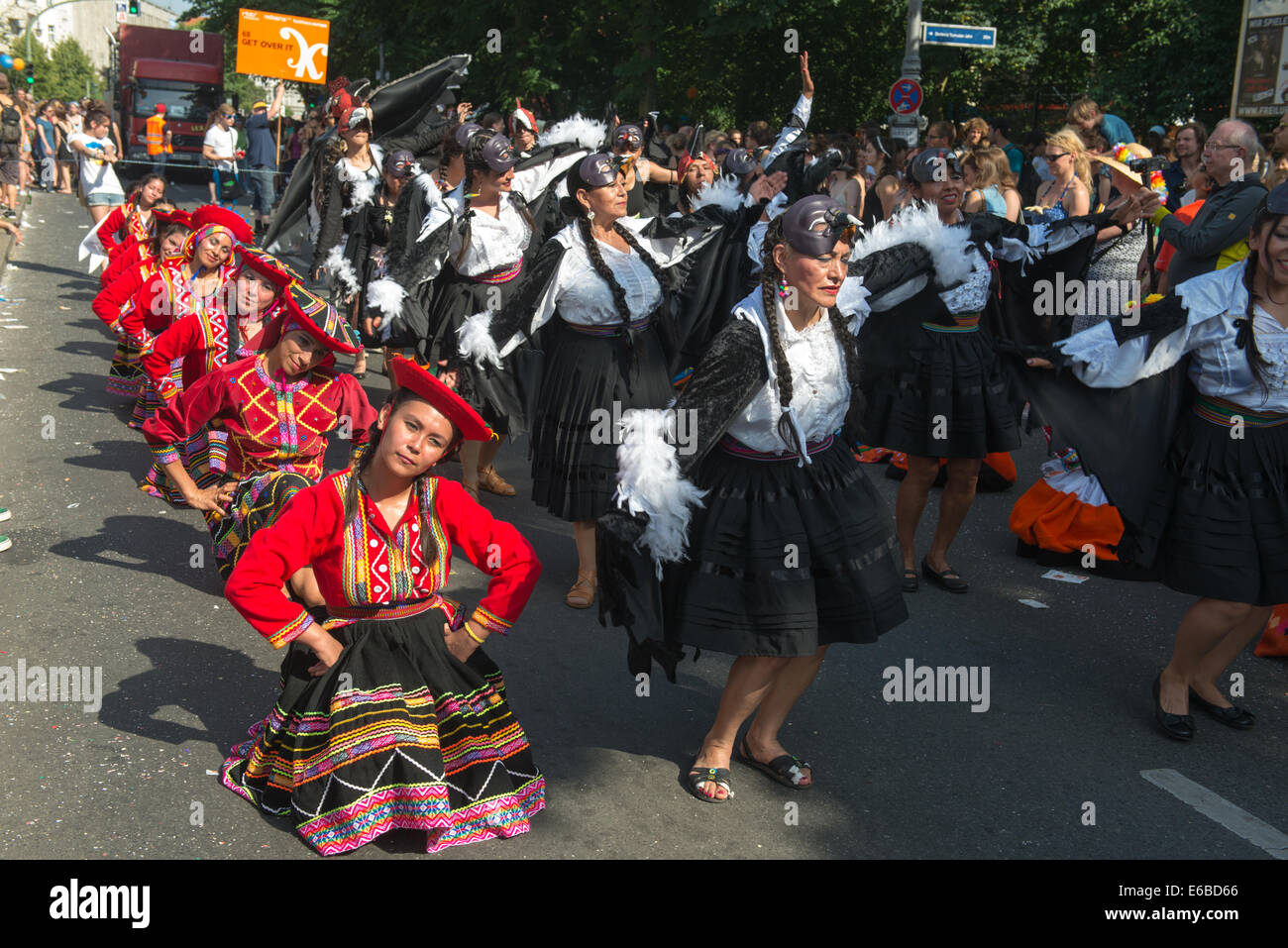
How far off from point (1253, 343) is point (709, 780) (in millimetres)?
2513

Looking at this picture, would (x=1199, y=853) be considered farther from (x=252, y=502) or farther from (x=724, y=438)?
(x=252, y=502)

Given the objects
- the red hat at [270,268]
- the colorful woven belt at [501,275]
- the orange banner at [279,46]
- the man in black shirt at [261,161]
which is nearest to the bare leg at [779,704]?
the red hat at [270,268]

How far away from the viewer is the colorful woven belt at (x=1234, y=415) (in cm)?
460

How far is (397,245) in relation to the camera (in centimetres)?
831

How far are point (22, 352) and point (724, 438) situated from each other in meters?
9.94

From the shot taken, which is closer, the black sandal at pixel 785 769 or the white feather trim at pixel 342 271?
the black sandal at pixel 785 769

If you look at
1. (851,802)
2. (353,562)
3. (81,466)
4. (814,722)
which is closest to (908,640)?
(814,722)

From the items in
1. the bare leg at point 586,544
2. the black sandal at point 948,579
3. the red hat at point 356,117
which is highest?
the red hat at point 356,117

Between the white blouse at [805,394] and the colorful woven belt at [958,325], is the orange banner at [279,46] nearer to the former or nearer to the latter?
the colorful woven belt at [958,325]

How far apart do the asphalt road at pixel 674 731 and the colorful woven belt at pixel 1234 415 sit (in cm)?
124

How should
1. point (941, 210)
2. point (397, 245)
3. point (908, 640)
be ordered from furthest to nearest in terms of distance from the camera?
point (397, 245)
point (941, 210)
point (908, 640)

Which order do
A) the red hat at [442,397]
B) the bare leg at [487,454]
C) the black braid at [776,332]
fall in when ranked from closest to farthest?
the red hat at [442,397], the black braid at [776,332], the bare leg at [487,454]

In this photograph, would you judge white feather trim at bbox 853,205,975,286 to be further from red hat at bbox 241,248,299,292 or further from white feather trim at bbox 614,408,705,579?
red hat at bbox 241,248,299,292

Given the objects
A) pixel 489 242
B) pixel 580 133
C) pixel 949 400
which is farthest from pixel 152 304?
pixel 949 400
